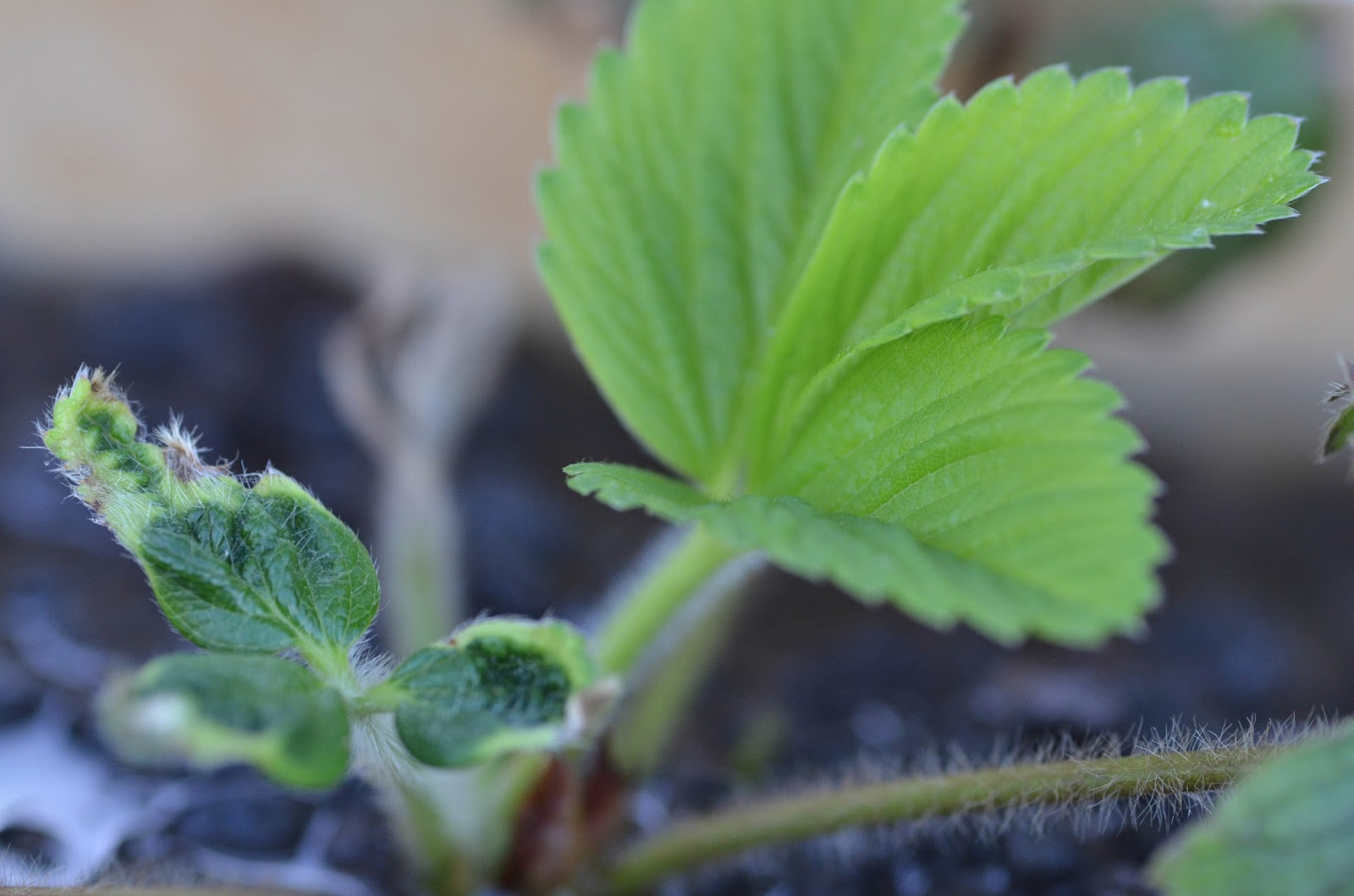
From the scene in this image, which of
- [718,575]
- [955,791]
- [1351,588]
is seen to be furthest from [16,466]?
[1351,588]

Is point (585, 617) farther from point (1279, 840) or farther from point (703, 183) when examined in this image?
point (1279, 840)

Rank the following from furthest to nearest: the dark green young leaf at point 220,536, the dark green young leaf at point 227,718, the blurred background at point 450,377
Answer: the blurred background at point 450,377
the dark green young leaf at point 220,536
the dark green young leaf at point 227,718

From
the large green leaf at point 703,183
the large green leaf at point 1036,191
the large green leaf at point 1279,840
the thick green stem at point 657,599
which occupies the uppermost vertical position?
the large green leaf at point 703,183

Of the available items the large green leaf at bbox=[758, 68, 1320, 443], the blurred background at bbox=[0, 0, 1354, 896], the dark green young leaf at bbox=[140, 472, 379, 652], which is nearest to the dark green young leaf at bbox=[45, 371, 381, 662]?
the dark green young leaf at bbox=[140, 472, 379, 652]

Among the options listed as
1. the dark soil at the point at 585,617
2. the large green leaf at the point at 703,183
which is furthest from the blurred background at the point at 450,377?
the large green leaf at the point at 703,183

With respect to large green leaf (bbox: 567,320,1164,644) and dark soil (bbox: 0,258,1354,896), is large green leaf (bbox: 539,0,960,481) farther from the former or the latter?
dark soil (bbox: 0,258,1354,896)

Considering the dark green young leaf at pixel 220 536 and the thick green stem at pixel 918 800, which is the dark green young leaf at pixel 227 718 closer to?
the dark green young leaf at pixel 220 536
